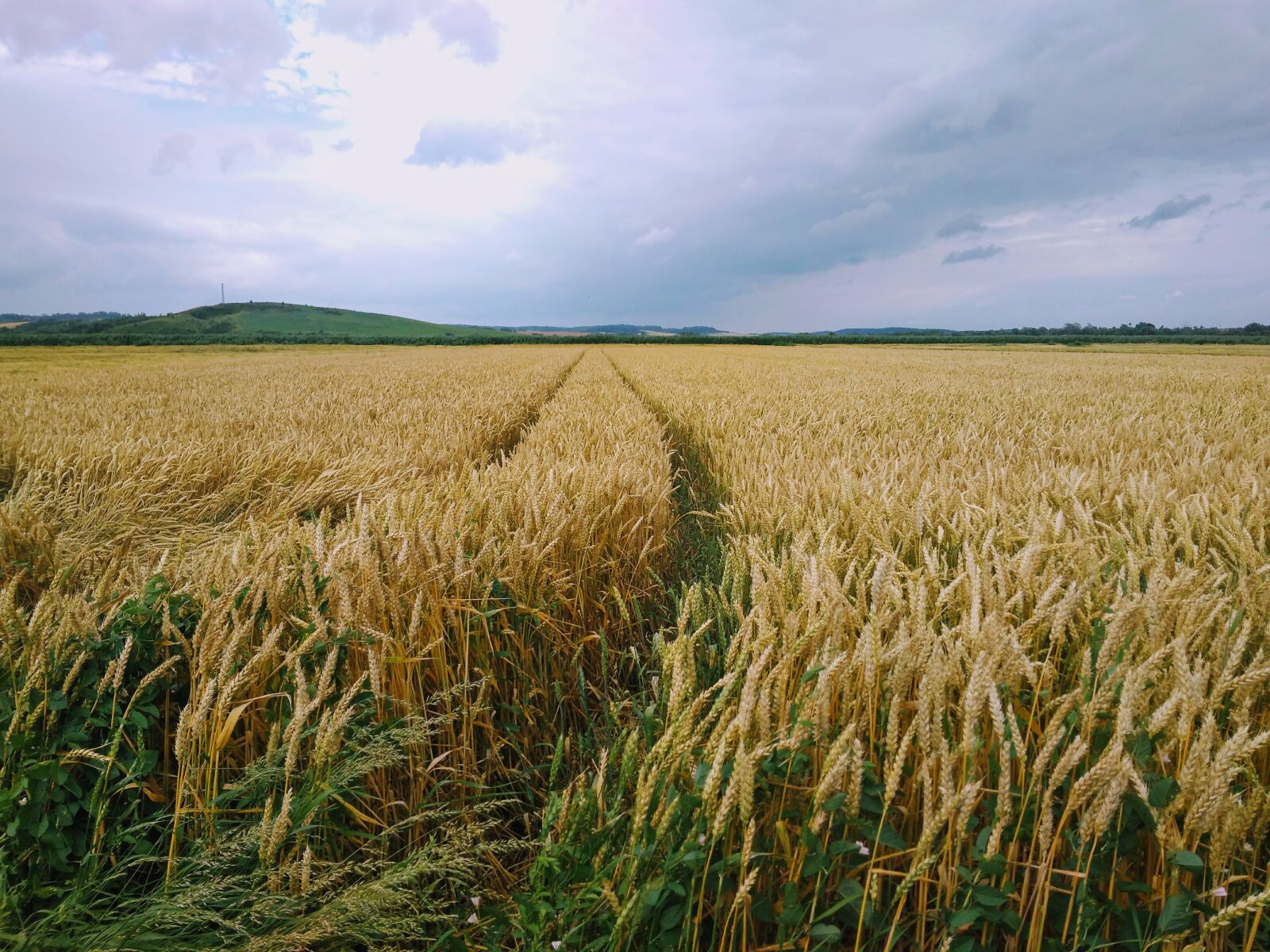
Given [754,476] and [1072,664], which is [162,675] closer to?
[1072,664]

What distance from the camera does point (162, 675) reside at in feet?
5.24

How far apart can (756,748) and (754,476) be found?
270 centimetres

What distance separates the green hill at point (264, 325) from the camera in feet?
252

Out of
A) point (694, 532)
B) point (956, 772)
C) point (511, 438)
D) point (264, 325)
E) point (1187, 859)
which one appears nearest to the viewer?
point (1187, 859)

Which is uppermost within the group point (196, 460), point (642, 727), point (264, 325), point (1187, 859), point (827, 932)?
point (264, 325)

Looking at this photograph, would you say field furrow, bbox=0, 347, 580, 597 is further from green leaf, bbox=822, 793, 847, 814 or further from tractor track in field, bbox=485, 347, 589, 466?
green leaf, bbox=822, 793, 847, 814

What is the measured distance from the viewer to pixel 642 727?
6.46 ft

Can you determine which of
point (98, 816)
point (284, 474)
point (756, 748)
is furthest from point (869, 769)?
point (284, 474)

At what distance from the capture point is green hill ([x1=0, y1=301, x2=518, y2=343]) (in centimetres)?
7694

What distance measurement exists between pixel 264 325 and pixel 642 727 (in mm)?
109546

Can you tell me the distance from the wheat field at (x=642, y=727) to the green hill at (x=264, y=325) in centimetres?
7776

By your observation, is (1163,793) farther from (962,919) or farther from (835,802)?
(835,802)

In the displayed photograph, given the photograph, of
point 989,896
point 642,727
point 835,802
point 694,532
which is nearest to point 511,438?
point 694,532

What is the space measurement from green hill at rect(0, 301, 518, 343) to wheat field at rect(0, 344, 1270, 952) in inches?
3061
